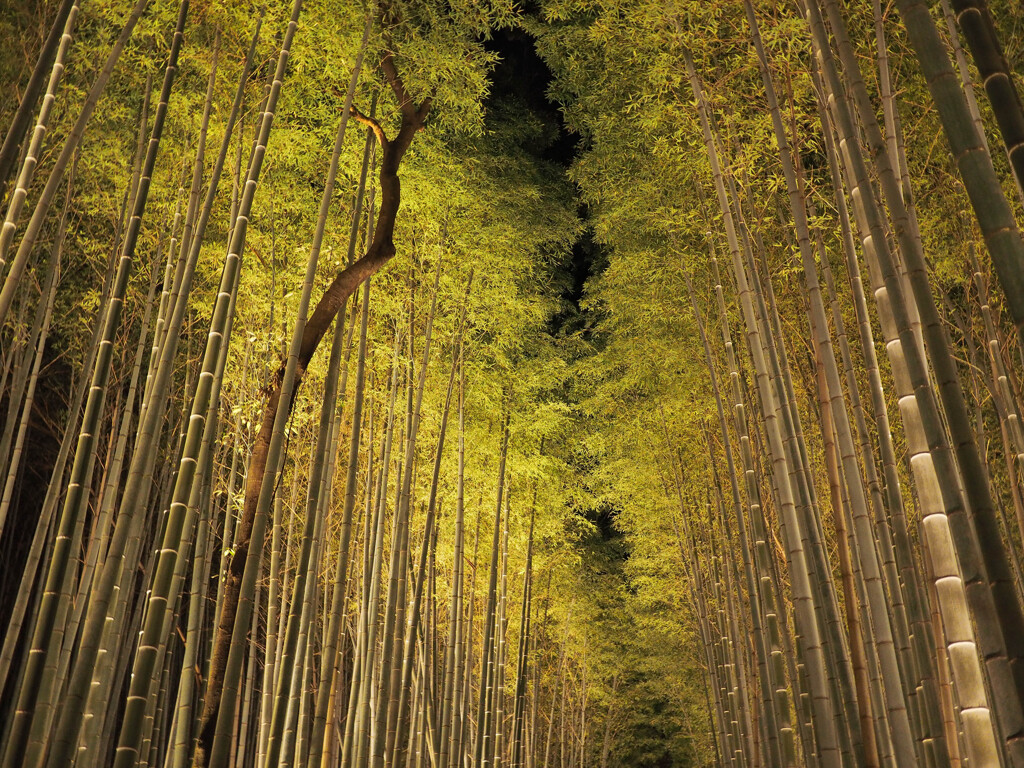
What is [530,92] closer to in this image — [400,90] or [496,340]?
[496,340]

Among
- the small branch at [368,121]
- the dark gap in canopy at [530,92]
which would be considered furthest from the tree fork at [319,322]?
the dark gap in canopy at [530,92]

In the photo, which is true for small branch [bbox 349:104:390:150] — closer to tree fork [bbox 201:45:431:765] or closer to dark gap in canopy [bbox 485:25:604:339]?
tree fork [bbox 201:45:431:765]

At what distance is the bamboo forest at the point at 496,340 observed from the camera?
99.8 inches

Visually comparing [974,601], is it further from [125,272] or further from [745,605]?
[745,605]

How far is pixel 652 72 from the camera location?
15.5 ft

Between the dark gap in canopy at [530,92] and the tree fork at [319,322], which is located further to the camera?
the dark gap in canopy at [530,92]

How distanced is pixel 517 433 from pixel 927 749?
6.29 m

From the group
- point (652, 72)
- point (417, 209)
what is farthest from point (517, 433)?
point (652, 72)

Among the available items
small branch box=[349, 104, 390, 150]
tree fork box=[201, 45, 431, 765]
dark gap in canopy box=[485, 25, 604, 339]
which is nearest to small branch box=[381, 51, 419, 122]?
tree fork box=[201, 45, 431, 765]

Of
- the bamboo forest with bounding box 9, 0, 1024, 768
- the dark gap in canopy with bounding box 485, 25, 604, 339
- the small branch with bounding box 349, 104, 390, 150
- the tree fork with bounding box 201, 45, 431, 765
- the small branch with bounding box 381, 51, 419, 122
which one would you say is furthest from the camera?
the dark gap in canopy with bounding box 485, 25, 604, 339

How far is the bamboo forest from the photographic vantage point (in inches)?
99.8

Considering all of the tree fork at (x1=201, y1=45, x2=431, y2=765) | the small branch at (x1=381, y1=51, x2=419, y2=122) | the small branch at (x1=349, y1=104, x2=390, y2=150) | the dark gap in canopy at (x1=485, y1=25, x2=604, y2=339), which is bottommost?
the tree fork at (x1=201, y1=45, x2=431, y2=765)

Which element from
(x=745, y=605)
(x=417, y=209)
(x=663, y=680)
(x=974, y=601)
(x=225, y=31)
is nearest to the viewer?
(x=974, y=601)

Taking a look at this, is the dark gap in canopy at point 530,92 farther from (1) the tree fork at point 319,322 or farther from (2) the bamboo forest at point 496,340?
(1) the tree fork at point 319,322
